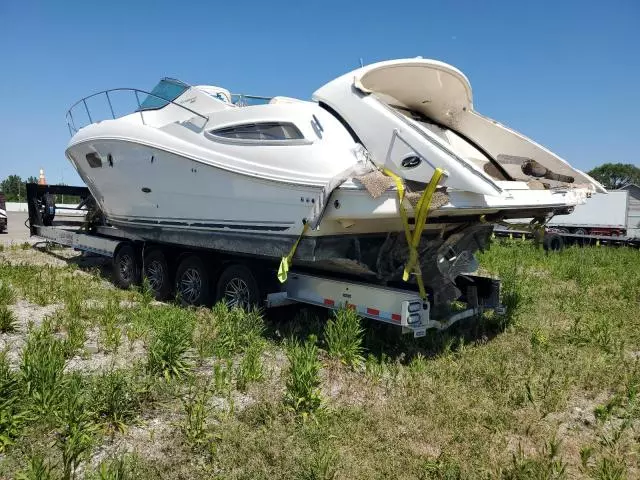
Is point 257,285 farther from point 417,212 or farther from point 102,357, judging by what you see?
point 417,212

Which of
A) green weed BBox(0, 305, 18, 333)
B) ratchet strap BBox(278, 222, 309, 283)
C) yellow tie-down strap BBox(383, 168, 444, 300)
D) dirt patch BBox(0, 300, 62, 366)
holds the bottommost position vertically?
dirt patch BBox(0, 300, 62, 366)

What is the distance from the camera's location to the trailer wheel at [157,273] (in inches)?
333

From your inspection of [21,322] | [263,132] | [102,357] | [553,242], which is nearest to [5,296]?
[21,322]

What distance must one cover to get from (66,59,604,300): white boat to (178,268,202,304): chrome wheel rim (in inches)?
21.9

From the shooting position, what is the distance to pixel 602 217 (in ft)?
71.6

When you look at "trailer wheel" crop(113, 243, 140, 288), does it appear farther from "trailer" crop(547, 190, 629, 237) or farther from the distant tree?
the distant tree

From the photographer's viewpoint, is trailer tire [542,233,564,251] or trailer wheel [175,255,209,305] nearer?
trailer wheel [175,255,209,305]

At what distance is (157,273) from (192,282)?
1033mm

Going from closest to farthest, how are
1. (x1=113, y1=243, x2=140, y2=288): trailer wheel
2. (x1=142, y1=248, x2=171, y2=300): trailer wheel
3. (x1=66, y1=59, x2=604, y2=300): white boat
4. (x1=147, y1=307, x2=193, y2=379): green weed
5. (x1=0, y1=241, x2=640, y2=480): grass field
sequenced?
(x1=0, y1=241, x2=640, y2=480): grass field → (x1=147, y1=307, x2=193, y2=379): green weed → (x1=66, y1=59, x2=604, y2=300): white boat → (x1=142, y1=248, x2=171, y2=300): trailer wheel → (x1=113, y1=243, x2=140, y2=288): trailer wheel

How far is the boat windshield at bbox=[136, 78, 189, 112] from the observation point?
7.88 metres

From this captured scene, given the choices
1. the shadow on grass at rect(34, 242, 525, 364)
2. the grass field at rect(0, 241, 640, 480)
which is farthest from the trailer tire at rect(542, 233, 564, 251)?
the grass field at rect(0, 241, 640, 480)

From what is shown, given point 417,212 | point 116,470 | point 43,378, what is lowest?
point 116,470

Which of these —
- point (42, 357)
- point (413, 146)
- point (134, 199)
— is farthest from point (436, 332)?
point (134, 199)

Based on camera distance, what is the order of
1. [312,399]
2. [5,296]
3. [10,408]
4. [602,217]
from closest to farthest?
[10,408]
[312,399]
[5,296]
[602,217]
